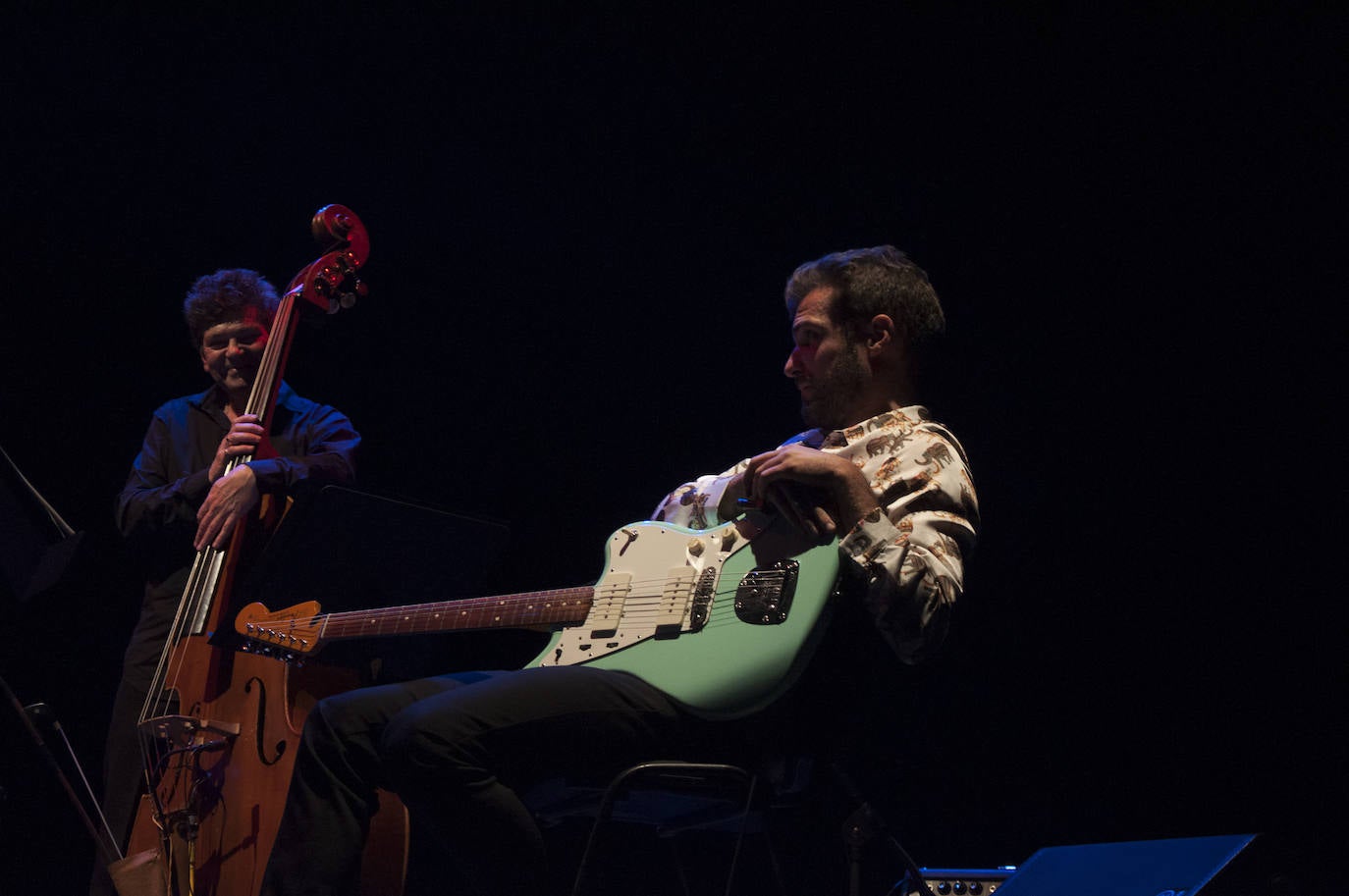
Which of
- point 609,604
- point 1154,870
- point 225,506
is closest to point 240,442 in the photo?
point 225,506

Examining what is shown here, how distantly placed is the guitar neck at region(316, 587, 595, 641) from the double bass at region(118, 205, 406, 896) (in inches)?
13.4

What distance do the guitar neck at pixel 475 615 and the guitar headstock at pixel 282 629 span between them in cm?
7

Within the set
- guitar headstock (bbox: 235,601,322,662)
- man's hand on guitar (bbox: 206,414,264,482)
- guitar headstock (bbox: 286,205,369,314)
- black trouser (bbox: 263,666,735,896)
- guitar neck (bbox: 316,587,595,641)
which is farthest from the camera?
guitar headstock (bbox: 286,205,369,314)

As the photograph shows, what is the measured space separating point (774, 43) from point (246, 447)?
239cm

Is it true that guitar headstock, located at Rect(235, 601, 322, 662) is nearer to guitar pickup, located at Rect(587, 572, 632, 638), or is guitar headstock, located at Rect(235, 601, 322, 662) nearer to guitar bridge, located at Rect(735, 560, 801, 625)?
guitar pickup, located at Rect(587, 572, 632, 638)

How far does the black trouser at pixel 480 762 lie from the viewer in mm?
1800

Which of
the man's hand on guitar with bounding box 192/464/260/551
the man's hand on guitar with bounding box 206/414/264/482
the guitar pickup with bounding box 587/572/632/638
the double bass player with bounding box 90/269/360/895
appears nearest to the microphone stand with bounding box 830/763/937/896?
the guitar pickup with bounding box 587/572/632/638

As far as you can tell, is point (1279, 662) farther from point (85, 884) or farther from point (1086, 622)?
point (85, 884)

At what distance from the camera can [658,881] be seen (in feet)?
11.9

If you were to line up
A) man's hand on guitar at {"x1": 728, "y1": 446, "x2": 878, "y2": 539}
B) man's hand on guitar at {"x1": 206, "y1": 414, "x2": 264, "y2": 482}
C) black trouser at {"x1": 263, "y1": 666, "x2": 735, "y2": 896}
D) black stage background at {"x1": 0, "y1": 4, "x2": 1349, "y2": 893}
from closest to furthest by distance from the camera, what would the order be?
black trouser at {"x1": 263, "y1": 666, "x2": 735, "y2": 896}, man's hand on guitar at {"x1": 728, "y1": 446, "x2": 878, "y2": 539}, man's hand on guitar at {"x1": 206, "y1": 414, "x2": 264, "y2": 482}, black stage background at {"x1": 0, "y1": 4, "x2": 1349, "y2": 893}

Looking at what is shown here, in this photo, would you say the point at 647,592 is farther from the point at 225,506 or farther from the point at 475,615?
the point at 225,506

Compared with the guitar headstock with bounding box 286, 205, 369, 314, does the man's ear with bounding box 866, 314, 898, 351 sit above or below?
below

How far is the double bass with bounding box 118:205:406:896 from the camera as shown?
2492 millimetres

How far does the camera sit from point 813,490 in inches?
76.8
